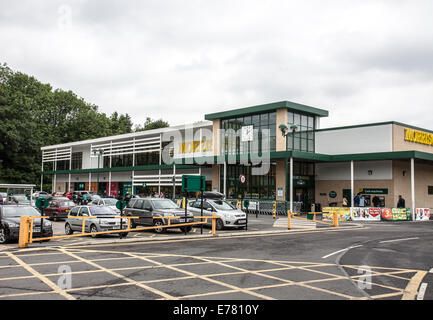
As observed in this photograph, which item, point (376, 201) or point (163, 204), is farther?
point (376, 201)

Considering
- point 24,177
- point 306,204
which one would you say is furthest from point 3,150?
point 306,204

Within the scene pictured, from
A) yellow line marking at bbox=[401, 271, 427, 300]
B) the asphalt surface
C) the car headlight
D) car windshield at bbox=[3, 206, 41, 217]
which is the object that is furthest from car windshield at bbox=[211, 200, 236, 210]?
yellow line marking at bbox=[401, 271, 427, 300]

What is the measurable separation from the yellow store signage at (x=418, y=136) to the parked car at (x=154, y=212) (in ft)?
79.2

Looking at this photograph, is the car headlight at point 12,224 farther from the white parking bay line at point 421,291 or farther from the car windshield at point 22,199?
the car windshield at point 22,199

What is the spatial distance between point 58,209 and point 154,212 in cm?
1032

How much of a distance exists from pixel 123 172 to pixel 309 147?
29575mm

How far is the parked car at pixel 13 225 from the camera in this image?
15.2 meters

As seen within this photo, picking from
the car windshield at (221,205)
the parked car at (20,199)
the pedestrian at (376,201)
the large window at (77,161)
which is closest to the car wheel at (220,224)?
the car windshield at (221,205)

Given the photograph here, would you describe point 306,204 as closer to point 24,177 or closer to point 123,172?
point 123,172

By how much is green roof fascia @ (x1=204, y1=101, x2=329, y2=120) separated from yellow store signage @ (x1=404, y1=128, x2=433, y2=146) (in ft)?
26.3

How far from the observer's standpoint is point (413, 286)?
8.43 meters

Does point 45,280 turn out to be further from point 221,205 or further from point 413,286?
point 221,205

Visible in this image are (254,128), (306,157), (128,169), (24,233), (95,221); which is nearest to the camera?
(24,233)

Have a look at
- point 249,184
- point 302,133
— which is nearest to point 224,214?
point 249,184
